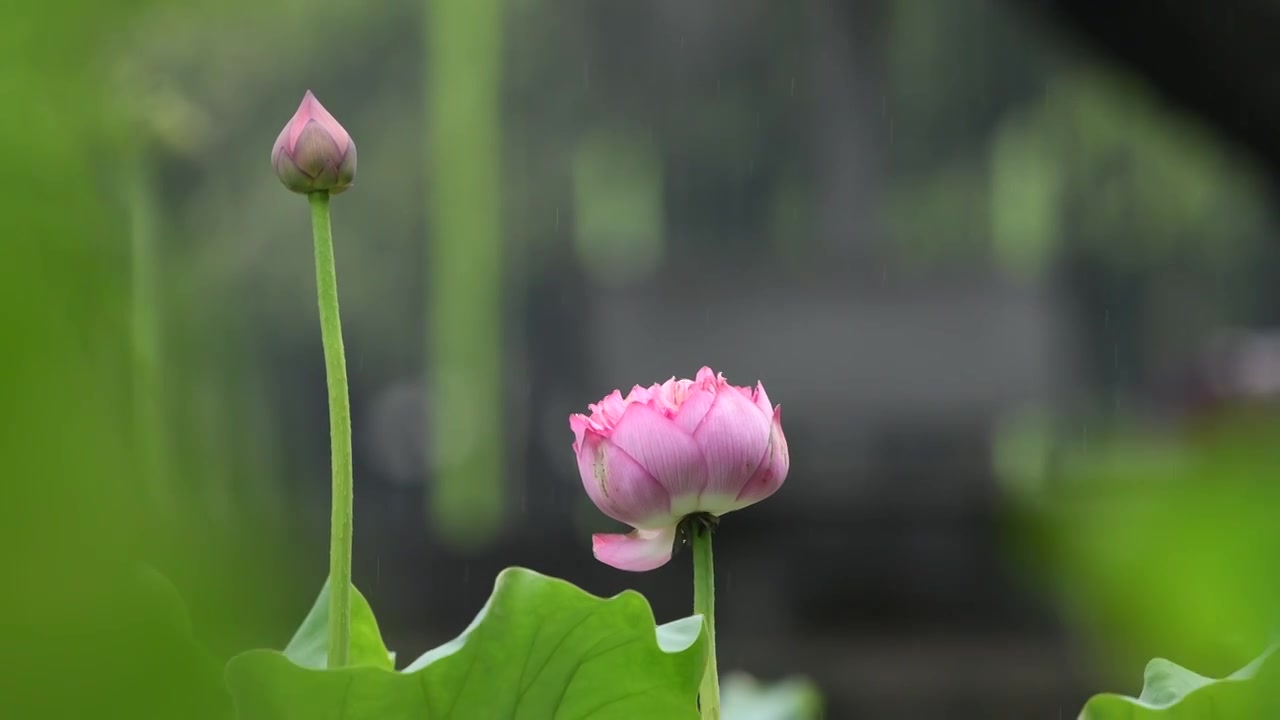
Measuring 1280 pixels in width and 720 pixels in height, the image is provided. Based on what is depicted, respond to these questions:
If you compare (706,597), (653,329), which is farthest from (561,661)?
(653,329)

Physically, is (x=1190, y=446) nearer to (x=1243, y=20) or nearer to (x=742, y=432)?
(x=742, y=432)

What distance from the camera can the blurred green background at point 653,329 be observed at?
0.05 meters

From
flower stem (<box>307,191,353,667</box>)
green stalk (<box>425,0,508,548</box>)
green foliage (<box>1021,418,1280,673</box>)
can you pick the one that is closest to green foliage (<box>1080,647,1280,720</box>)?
green foliage (<box>1021,418,1280,673</box>)

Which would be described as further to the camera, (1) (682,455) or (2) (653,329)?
(2) (653,329)

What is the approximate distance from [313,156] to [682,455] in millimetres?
85

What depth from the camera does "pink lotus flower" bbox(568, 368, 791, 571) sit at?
0.27 metres

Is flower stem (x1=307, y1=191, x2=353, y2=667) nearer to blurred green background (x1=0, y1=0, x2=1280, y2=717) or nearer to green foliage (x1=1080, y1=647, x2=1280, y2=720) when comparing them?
blurred green background (x1=0, y1=0, x2=1280, y2=717)

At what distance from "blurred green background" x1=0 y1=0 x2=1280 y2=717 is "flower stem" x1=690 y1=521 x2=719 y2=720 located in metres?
0.08

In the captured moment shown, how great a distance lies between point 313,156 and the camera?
0.81 feet

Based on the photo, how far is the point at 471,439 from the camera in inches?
184

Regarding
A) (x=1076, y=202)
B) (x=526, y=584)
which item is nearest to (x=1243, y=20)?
(x=526, y=584)

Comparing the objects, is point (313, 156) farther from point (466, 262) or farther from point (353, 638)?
point (466, 262)

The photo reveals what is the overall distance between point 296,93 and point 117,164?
681 cm

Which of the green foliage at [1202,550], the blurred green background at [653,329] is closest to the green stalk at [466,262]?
the blurred green background at [653,329]
